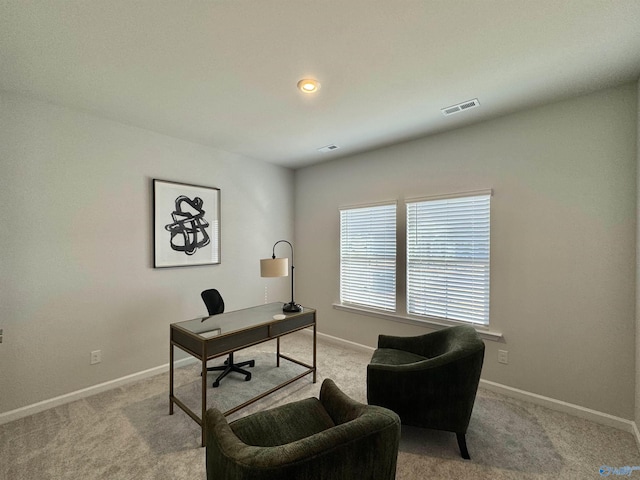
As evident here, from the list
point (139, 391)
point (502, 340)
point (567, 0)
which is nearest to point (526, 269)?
point (502, 340)

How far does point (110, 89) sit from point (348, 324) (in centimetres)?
361

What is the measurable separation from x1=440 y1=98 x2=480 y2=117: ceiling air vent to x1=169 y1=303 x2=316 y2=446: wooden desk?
2.39 m

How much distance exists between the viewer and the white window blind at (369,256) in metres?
3.58

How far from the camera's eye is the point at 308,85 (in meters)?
2.22

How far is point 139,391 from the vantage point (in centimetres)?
276

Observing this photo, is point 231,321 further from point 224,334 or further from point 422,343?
point 422,343

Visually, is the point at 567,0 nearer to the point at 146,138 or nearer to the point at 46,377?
the point at 146,138

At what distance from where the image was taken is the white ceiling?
1.53m

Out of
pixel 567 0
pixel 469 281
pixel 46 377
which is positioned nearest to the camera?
pixel 567 0

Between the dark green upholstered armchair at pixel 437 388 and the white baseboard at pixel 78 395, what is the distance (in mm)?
2458

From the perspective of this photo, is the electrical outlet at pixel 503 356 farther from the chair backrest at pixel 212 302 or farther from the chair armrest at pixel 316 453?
the chair backrest at pixel 212 302

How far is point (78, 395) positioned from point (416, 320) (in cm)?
346

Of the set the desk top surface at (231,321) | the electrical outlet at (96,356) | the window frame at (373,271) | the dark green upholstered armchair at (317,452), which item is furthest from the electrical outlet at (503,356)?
the electrical outlet at (96,356)

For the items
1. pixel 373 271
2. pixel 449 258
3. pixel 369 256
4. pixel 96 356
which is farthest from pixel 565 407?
pixel 96 356
